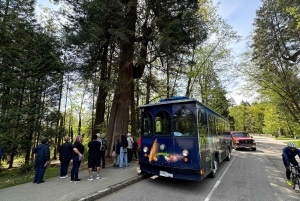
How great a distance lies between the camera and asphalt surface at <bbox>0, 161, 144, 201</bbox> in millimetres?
Result: 4641

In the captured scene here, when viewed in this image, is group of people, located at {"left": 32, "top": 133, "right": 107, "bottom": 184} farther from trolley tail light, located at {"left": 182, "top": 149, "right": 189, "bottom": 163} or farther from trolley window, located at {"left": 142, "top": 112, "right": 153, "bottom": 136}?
trolley tail light, located at {"left": 182, "top": 149, "right": 189, "bottom": 163}

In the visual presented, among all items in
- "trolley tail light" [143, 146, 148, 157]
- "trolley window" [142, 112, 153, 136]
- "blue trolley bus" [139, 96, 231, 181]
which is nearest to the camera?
"blue trolley bus" [139, 96, 231, 181]

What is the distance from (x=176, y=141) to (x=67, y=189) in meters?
3.91

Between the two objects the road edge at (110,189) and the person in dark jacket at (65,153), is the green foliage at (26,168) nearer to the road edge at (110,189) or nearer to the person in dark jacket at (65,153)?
the person in dark jacket at (65,153)

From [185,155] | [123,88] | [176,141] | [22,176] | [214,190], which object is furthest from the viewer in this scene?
[123,88]

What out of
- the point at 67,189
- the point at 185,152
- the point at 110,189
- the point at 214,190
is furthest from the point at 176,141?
the point at 67,189

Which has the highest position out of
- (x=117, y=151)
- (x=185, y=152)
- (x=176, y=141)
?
(x=176, y=141)

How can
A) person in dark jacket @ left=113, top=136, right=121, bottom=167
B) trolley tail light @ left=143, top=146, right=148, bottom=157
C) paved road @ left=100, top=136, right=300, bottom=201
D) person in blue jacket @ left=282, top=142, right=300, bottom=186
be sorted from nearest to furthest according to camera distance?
paved road @ left=100, top=136, right=300, bottom=201 < person in blue jacket @ left=282, top=142, right=300, bottom=186 < trolley tail light @ left=143, top=146, right=148, bottom=157 < person in dark jacket @ left=113, top=136, right=121, bottom=167

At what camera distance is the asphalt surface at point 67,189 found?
4641mm

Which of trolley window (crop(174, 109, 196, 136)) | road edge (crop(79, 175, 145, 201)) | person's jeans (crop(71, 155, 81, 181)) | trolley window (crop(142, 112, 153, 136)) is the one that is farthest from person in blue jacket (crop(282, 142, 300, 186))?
person's jeans (crop(71, 155, 81, 181))

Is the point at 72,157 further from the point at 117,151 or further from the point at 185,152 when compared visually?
the point at 185,152

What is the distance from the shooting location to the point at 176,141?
19.2 ft

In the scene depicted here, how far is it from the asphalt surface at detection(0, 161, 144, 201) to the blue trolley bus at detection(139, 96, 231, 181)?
1.28 m

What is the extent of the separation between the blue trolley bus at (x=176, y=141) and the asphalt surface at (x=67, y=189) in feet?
4.21
